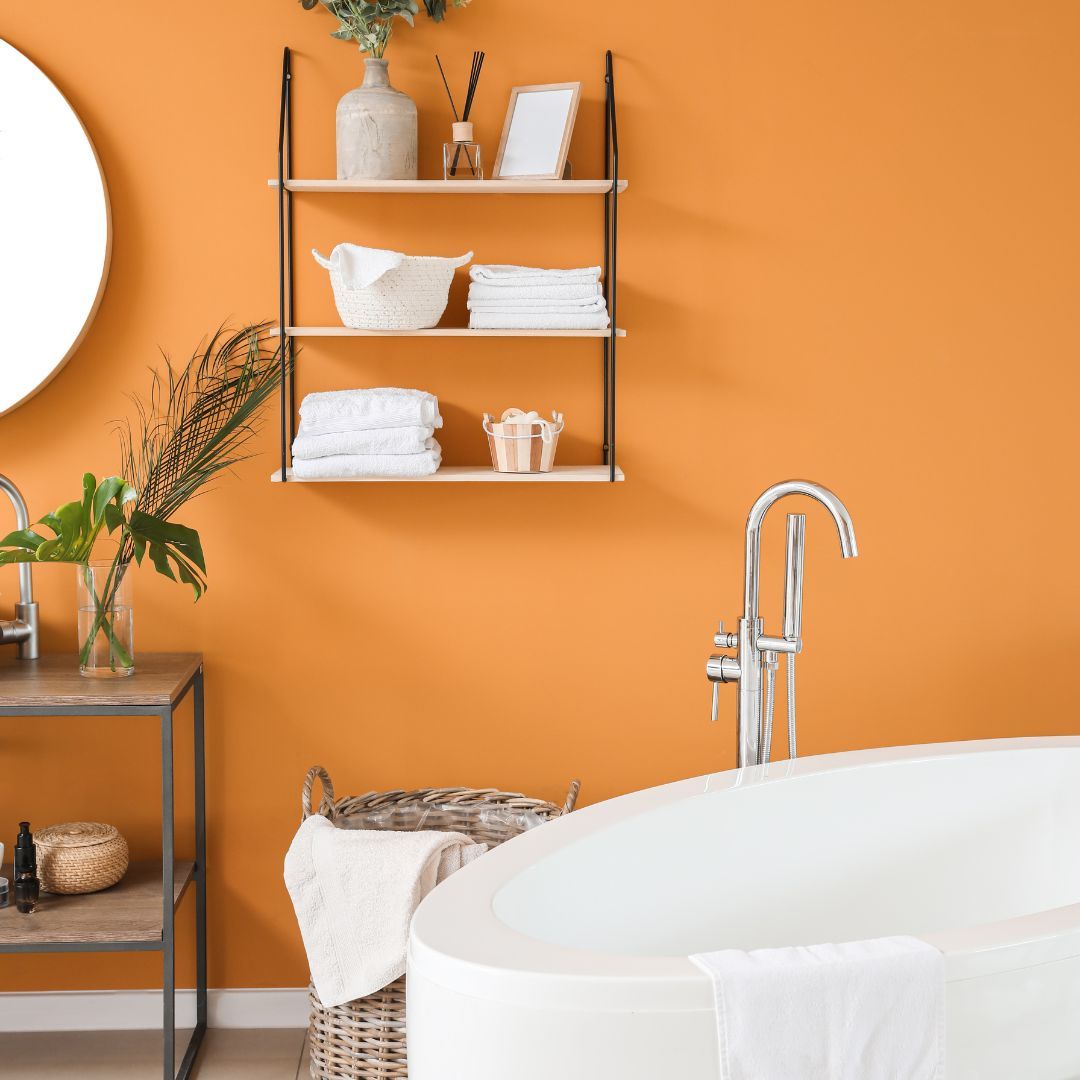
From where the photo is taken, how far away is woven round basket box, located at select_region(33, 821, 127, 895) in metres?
2.21

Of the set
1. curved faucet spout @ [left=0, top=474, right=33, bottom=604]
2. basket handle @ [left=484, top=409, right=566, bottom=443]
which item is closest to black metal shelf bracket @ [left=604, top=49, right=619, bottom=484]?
basket handle @ [left=484, top=409, right=566, bottom=443]

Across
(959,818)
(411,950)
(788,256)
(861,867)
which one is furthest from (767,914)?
(788,256)

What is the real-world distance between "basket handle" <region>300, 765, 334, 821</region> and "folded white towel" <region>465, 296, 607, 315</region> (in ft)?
3.14

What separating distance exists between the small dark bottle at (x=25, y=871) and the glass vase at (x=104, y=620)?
0.32m

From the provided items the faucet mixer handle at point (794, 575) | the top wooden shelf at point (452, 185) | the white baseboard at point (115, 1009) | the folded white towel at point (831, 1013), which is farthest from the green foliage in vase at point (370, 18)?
the white baseboard at point (115, 1009)

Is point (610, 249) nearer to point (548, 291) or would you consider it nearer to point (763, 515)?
point (548, 291)

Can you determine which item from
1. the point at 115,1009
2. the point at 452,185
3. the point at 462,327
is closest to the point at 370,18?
the point at 452,185

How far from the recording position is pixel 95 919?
212cm

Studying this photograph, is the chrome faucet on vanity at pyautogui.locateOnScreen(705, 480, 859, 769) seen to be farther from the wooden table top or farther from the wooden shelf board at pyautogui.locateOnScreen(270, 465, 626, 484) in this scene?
the wooden table top

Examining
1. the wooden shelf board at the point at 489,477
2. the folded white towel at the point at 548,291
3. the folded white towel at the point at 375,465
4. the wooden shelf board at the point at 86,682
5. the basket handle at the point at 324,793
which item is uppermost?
the folded white towel at the point at 548,291

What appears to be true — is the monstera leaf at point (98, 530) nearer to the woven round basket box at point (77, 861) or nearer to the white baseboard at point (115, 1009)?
the woven round basket box at point (77, 861)

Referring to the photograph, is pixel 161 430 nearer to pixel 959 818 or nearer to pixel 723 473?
pixel 723 473

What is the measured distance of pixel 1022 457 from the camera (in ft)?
8.06

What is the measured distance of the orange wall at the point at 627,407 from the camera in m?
2.34
